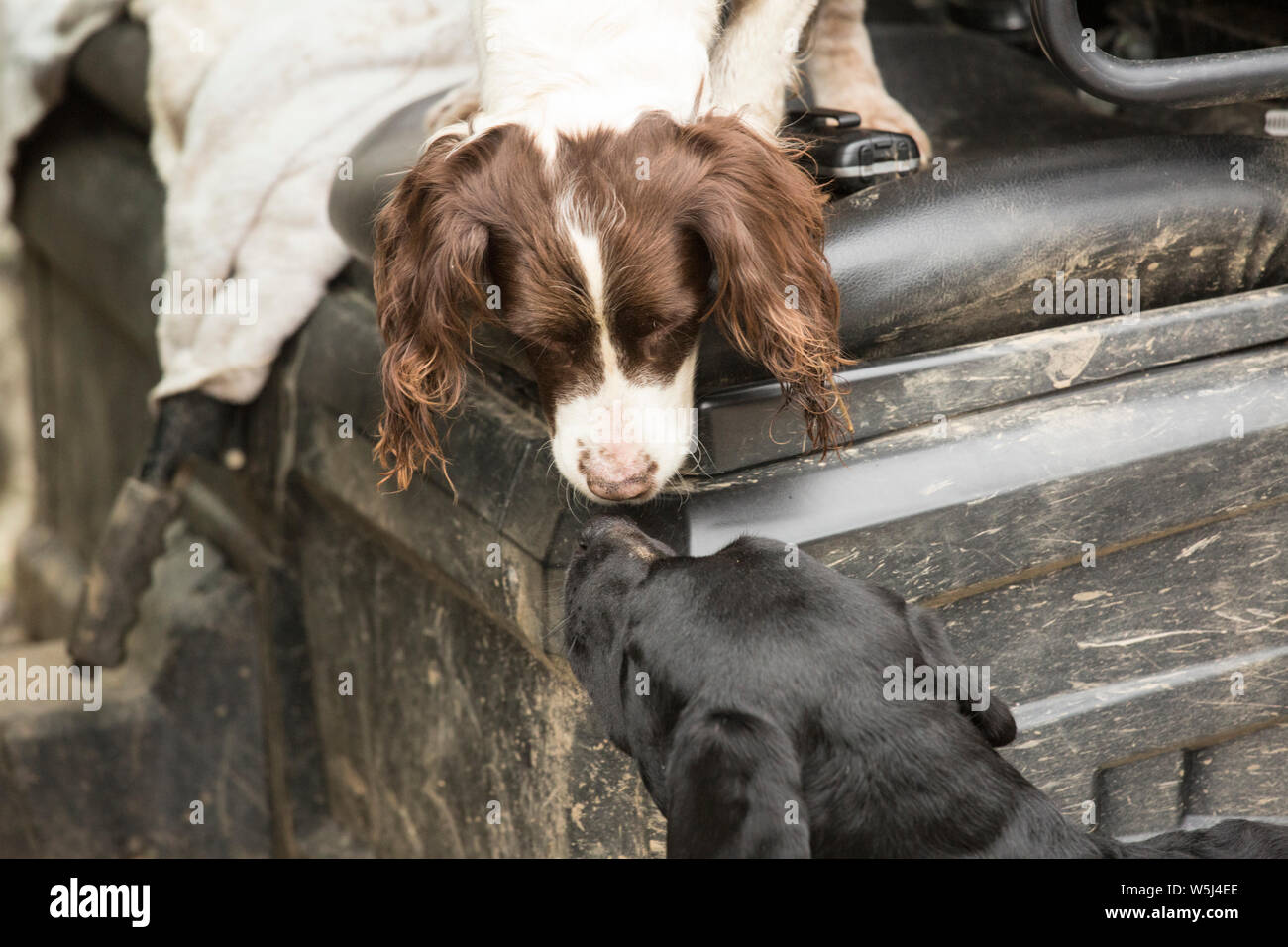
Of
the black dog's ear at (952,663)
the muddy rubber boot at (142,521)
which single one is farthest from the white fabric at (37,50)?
the black dog's ear at (952,663)

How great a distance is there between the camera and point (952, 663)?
1.60m

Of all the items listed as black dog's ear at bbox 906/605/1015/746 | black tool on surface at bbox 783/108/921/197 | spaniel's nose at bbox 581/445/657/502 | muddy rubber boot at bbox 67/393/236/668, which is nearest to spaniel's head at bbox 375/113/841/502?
spaniel's nose at bbox 581/445/657/502

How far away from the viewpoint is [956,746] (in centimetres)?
149

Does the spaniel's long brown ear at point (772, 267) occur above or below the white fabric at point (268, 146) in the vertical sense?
below

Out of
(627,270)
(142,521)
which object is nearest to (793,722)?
(627,270)

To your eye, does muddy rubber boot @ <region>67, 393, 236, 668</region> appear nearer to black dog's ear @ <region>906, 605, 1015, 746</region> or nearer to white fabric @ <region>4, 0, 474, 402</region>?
white fabric @ <region>4, 0, 474, 402</region>

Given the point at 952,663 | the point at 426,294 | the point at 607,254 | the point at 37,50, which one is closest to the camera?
Answer: the point at 952,663

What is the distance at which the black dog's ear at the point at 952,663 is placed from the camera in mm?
1600

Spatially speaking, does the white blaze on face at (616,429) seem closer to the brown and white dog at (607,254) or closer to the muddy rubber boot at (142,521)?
the brown and white dog at (607,254)

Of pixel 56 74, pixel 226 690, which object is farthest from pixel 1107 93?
pixel 56 74

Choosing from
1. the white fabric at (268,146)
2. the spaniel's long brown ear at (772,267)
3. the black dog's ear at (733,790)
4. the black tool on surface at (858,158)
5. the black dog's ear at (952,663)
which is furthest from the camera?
the white fabric at (268,146)

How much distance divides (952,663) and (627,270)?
645mm

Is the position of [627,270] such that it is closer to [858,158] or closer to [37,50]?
[858,158]

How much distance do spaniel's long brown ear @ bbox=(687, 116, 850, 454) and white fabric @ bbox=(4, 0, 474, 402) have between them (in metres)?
1.18
